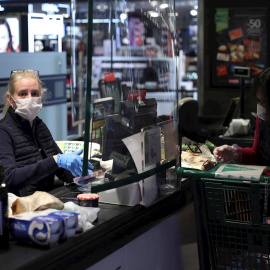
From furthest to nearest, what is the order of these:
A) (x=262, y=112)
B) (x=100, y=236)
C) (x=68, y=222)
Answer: (x=262, y=112) → (x=100, y=236) → (x=68, y=222)

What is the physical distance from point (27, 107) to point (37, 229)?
140 centimetres

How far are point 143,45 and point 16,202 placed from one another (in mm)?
1081

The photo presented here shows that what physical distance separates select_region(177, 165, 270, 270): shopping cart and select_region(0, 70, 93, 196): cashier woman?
33.7 inches

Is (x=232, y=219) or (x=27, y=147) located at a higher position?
(x=27, y=147)

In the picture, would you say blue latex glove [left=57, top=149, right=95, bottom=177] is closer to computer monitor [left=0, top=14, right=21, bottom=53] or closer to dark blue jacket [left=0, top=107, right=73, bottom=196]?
dark blue jacket [left=0, top=107, right=73, bottom=196]

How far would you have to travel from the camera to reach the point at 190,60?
43.5ft

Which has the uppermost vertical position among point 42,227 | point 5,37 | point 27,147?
point 5,37

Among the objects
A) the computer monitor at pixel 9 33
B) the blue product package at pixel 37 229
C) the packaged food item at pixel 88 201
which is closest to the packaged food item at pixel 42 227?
the blue product package at pixel 37 229

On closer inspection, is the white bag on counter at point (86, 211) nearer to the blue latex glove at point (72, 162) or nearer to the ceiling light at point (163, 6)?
the blue latex glove at point (72, 162)

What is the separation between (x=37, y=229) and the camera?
221 cm

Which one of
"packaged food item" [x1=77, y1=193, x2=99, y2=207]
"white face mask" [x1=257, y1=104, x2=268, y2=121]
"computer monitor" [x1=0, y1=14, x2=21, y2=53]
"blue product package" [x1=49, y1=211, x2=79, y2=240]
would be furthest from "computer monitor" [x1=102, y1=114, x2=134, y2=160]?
"computer monitor" [x1=0, y1=14, x2=21, y2=53]

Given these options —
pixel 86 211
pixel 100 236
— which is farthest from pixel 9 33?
pixel 100 236

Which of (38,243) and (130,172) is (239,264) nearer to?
(130,172)

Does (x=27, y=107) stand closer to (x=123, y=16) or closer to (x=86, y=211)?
(x=123, y=16)
